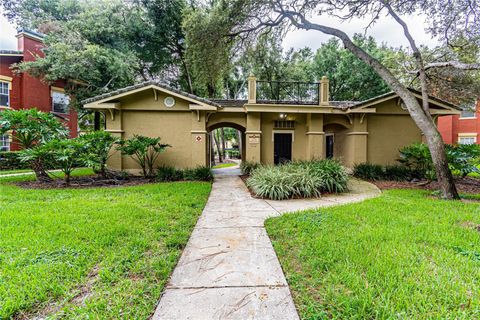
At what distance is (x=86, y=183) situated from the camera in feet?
28.1

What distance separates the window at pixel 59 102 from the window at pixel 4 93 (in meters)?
2.43

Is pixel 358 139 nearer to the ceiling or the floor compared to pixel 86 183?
nearer to the ceiling

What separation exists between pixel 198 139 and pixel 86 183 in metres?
4.74

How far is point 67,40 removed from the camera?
42.8 ft

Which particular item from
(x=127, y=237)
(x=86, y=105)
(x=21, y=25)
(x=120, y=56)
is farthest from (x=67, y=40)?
(x=127, y=237)

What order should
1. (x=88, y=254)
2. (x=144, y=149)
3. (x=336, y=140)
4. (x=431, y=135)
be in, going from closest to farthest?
(x=88, y=254) → (x=431, y=135) → (x=144, y=149) → (x=336, y=140)

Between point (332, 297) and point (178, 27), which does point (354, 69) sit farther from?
point (332, 297)

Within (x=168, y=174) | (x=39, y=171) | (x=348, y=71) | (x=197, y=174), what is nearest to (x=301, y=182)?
(x=197, y=174)

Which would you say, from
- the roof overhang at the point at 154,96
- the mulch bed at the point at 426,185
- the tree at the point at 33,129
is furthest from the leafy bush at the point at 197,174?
the mulch bed at the point at 426,185

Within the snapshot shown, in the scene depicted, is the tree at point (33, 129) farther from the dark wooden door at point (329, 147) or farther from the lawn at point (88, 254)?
the dark wooden door at point (329, 147)

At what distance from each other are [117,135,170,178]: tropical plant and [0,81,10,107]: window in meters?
11.8

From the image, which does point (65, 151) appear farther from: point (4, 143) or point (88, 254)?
point (4, 143)

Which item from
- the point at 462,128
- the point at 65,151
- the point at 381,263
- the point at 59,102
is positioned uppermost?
the point at 59,102

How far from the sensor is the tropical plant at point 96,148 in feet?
27.0
